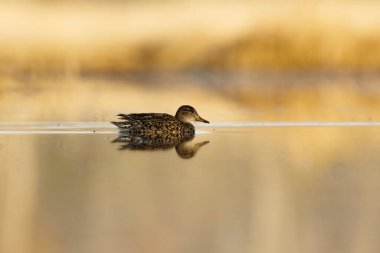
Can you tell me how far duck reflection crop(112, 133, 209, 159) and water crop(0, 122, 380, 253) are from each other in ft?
0.50

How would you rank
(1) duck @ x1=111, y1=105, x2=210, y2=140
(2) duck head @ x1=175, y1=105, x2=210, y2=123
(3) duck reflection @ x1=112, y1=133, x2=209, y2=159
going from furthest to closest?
(2) duck head @ x1=175, y1=105, x2=210, y2=123 < (1) duck @ x1=111, y1=105, x2=210, y2=140 < (3) duck reflection @ x1=112, y1=133, x2=209, y2=159

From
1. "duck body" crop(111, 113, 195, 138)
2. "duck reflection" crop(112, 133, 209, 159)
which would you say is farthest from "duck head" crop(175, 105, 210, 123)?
"duck reflection" crop(112, 133, 209, 159)

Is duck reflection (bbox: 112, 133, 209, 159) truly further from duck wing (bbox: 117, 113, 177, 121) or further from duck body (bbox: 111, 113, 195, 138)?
duck wing (bbox: 117, 113, 177, 121)

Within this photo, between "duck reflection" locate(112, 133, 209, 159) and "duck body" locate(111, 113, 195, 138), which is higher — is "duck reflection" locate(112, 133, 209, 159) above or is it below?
below

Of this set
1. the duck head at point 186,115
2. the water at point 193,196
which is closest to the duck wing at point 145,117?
the duck head at point 186,115

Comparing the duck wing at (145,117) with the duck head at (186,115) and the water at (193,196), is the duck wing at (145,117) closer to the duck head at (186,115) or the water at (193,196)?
the duck head at (186,115)

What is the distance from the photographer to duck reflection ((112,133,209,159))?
12828 mm

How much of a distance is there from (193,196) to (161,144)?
504 centimetres

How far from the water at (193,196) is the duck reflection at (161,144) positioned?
153 millimetres

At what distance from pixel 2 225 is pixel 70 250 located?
3.43ft

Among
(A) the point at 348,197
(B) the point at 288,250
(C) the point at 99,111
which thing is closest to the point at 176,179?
(A) the point at 348,197

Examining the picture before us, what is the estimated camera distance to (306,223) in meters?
7.50

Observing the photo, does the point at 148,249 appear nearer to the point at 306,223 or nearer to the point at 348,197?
the point at 306,223

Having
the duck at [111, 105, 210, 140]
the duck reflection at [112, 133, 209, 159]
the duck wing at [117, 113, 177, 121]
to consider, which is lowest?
the duck reflection at [112, 133, 209, 159]
